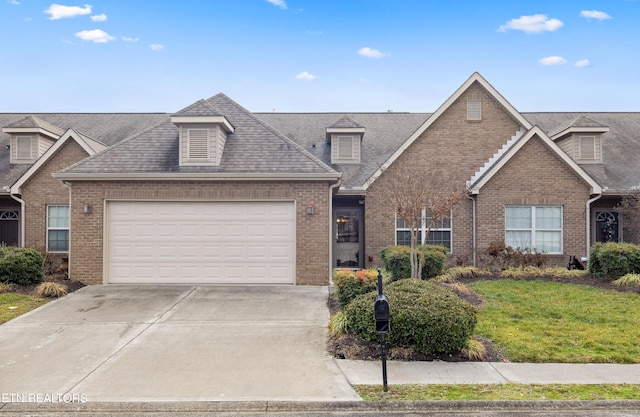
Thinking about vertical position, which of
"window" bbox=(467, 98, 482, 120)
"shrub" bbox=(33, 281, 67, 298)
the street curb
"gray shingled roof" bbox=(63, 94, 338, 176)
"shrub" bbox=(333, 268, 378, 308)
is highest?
"window" bbox=(467, 98, 482, 120)

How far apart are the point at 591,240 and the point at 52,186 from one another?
2037cm

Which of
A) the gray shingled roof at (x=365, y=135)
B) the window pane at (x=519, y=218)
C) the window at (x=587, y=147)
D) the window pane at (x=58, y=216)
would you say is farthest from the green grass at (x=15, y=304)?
the window at (x=587, y=147)

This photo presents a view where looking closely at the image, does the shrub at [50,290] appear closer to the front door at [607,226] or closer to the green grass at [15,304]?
the green grass at [15,304]

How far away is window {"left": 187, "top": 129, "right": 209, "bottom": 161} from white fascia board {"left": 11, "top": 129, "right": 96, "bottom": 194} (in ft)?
19.1

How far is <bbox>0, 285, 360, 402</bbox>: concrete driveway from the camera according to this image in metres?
5.61

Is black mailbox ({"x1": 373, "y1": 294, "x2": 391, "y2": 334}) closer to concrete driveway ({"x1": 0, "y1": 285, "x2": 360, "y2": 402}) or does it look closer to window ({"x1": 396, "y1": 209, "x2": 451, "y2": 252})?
concrete driveway ({"x1": 0, "y1": 285, "x2": 360, "y2": 402})

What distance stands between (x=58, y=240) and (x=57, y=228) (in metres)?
0.45

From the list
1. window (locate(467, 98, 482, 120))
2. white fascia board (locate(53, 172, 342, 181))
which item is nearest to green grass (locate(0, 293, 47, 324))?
white fascia board (locate(53, 172, 342, 181))

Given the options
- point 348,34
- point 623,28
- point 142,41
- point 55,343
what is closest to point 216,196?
point 55,343

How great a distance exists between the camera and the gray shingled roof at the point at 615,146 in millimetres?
16562

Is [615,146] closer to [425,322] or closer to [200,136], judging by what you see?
[425,322]

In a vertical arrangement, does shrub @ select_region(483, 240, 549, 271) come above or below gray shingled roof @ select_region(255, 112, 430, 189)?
below

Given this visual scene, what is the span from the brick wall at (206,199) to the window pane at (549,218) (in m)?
8.04

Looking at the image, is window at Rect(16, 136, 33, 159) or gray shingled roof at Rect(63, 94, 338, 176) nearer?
gray shingled roof at Rect(63, 94, 338, 176)
